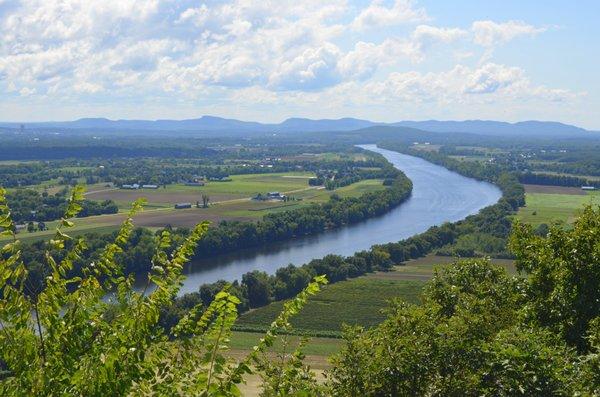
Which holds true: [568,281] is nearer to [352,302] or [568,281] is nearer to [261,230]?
[352,302]

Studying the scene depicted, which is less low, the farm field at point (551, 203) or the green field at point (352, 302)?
the farm field at point (551, 203)

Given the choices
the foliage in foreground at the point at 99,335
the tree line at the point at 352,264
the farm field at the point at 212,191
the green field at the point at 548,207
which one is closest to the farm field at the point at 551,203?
the green field at the point at 548,207

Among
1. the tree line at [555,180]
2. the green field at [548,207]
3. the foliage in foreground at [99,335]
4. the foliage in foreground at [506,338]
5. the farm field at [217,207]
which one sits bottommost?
the farm field at [217,207]

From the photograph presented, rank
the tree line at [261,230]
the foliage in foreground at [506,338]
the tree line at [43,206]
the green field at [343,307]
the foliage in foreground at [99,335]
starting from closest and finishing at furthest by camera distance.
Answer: the foliage in foreground at [99,335] → the foliage in foreground at [506,338] → the green field at [343,307] → the tree line at [261,230] → the tree line at [43,206]

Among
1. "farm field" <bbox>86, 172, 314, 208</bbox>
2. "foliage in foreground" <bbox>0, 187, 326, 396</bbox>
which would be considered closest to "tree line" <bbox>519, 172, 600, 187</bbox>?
"farm field" <bbox>86, 172, 314, 208</bbox>

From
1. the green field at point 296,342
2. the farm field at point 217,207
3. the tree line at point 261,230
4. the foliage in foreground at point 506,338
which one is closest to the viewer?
the foliage in foreground at point 506,338

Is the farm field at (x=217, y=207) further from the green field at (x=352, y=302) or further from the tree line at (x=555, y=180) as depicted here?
the tree line at (x=555, y=180)
